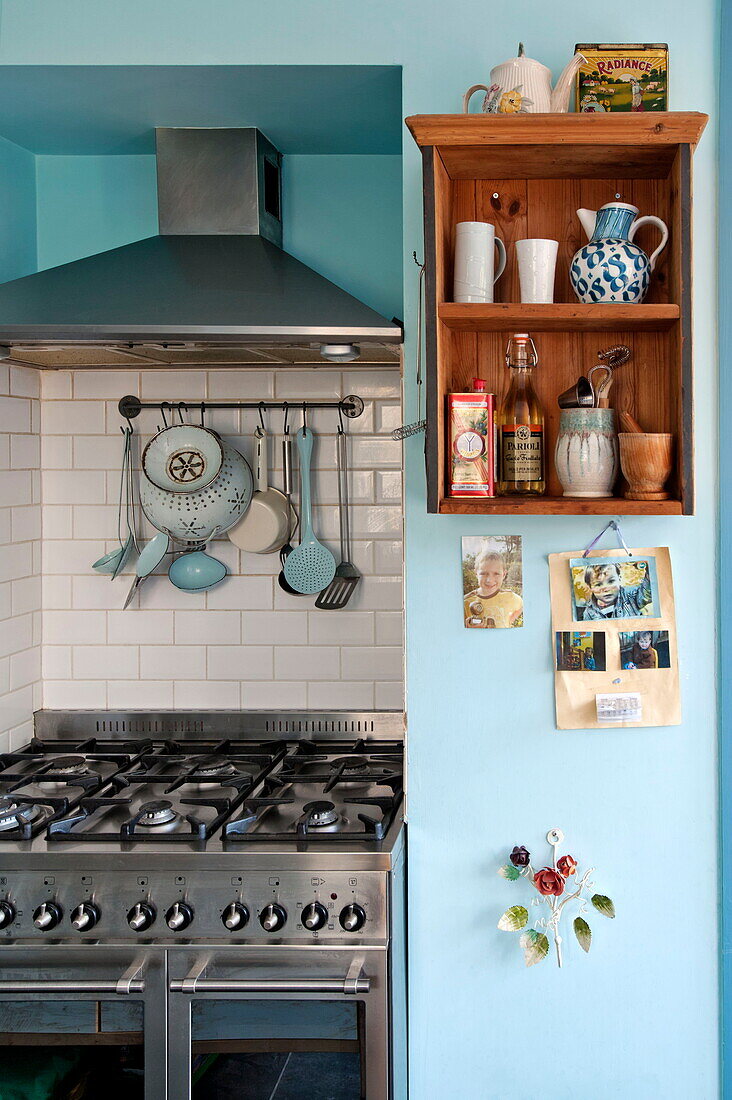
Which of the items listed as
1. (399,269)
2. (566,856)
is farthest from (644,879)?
(399,269)

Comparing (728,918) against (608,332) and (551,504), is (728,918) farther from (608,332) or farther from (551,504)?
(608,332)

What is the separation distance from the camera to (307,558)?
230 cm

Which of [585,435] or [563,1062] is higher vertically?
[585,435]

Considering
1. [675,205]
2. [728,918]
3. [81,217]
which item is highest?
[81,217]

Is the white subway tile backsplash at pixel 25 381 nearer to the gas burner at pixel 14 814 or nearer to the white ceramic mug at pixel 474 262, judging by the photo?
the gas burner at pixel 14 814

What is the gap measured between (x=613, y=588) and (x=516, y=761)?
0.36m

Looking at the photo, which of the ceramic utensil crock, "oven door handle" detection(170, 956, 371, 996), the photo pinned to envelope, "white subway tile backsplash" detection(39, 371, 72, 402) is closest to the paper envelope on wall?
the photo pinned to envelope

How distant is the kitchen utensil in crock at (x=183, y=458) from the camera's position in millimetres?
2246

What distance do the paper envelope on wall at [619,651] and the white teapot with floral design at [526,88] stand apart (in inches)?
29.9

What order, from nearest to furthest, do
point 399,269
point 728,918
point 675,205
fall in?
1. point 675,205
2. point 728,918
3. point 399,269

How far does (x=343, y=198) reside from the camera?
7.44 feet

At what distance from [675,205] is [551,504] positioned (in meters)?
0.53

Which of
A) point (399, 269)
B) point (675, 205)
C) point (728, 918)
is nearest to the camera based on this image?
point (675, 205)

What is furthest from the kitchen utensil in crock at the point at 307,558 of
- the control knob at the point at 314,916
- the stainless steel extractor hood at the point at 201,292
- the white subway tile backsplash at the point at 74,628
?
the control knob at the point at 314,916
